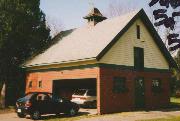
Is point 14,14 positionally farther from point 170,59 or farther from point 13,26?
point 170,59

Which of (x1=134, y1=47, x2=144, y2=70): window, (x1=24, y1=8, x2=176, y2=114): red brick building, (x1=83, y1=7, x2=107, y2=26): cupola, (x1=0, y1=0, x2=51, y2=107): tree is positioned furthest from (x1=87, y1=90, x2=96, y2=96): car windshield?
(x1=0, y1=0, x2=51, y2=107): tree

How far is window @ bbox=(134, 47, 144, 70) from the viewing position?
81.9 feet

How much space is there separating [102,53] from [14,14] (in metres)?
11.0

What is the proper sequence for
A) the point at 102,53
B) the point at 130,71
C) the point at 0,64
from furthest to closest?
the point at 0,64
the point at 130,71
the point at 102,53

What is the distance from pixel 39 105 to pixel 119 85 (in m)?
7.19

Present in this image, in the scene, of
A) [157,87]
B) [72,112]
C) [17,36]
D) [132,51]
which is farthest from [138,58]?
[17,36]

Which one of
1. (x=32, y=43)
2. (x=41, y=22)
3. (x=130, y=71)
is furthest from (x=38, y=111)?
(x=41, y=22)

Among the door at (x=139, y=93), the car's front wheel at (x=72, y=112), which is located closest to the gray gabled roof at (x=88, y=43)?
the car's front wheel at (x=72, y=112)

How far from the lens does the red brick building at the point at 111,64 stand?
71.5 feet

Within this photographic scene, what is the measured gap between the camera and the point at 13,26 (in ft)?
90.3

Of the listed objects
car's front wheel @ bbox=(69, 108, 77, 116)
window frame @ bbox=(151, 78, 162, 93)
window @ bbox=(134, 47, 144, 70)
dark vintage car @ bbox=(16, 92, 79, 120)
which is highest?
window @ bbox=(134, 47, 144, 70)

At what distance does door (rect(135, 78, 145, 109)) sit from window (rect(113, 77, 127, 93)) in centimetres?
190

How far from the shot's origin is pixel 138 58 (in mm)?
25297

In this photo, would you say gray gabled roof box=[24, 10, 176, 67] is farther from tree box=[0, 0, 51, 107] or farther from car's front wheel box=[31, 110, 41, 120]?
car's front wheel box=[31, 110, 41, 120]
